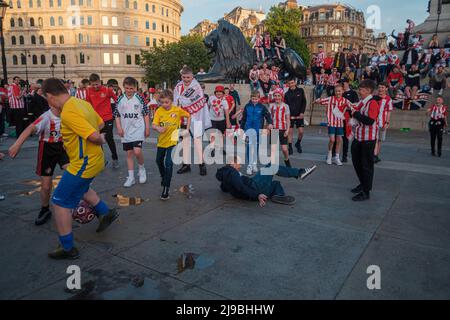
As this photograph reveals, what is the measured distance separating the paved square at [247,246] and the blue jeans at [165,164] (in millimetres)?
340

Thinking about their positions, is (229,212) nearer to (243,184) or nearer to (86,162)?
(243,184)

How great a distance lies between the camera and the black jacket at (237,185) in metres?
5.20

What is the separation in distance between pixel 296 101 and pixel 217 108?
224cm

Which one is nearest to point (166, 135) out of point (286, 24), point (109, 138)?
point (109, 138)

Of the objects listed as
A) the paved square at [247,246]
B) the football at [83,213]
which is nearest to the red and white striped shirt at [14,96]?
the paved square at [247,246]

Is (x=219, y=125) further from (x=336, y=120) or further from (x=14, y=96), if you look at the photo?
(x=14, y=96)

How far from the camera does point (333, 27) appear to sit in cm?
9106

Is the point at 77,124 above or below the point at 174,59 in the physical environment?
below

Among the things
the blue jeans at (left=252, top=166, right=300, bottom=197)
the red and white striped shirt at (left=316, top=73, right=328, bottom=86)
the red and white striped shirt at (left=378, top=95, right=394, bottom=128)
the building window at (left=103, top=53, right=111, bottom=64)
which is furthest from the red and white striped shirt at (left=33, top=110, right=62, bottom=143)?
the building window at (left=103, top=53, right=111, bottom=64)

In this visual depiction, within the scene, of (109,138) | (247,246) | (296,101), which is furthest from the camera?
(296,101)

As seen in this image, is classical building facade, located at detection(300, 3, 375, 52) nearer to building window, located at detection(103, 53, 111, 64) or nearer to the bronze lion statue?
building window, located at detection(103, 53, 111, 64)

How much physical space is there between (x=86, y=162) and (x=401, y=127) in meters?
14.4
